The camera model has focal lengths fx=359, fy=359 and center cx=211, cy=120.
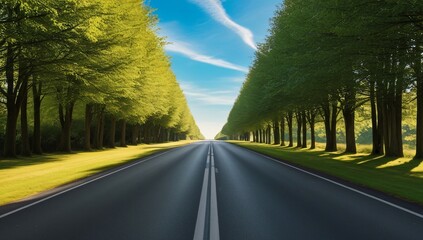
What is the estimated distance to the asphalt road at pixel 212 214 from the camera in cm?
567

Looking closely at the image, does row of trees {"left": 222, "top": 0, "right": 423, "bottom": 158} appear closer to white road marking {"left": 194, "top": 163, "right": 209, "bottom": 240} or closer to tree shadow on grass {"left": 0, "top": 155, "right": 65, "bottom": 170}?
white road marking {"left": 194, "top": 163, "right": 209, "bottom": 240}

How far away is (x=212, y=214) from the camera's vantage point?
6977mm

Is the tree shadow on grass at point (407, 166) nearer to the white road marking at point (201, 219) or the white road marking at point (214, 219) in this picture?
the white road marking at point (214, 219)

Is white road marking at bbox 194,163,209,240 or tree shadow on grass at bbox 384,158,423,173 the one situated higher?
white road marking at bbox 194,163,209,240

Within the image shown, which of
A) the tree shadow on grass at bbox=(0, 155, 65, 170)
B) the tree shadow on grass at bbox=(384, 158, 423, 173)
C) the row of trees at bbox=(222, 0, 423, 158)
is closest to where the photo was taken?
Result: the row of trees at bbox=(222, 0, 423, 158)

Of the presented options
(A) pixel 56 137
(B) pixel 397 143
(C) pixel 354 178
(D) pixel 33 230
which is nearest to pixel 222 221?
(D) pixel 33 230

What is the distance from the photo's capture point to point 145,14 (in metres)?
34.2

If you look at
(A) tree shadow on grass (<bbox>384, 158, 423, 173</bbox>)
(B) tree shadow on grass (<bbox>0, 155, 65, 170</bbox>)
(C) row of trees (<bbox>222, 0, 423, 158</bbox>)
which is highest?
(C) row of trees (<bbox>222, 0, 423, 158</bbox>)

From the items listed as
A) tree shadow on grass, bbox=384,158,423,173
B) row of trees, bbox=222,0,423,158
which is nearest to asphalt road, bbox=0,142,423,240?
row of trees, bbox=222,0,423,158

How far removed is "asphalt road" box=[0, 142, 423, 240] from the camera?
18.6 feet

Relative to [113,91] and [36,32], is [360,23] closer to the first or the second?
[36,32]

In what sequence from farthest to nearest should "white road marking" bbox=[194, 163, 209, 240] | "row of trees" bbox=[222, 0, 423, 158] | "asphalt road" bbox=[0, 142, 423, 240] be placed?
"row of trees" bbox=[222, 0, 423, 158] < "asphalt road" bbox=[0, 142, 423, 240] < "white road marking" bbox=[194, 163, 209, 240]

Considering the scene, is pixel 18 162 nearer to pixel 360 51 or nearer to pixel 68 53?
pixel 68 53

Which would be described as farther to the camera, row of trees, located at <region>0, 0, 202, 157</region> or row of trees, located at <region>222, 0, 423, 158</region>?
row of trees, located at <region>0, 0, 202, 157</region>
